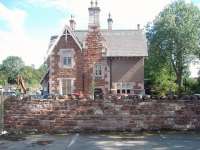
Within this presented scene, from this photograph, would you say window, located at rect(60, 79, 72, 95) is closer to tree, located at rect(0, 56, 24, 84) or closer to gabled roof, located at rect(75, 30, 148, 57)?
gabled roof, located at rect(75, 30, 148, 57)

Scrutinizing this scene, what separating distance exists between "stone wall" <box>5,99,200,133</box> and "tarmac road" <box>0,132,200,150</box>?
0.86m

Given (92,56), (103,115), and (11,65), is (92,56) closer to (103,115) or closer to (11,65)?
(103,115)

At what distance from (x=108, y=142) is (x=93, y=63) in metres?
28.0

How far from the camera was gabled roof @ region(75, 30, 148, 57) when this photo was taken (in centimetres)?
4469

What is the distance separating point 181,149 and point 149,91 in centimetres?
4226

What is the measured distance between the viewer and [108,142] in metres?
16.2

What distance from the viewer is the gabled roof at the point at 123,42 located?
44.7 meters

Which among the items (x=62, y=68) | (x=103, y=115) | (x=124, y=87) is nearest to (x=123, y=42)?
(x=124, y=87)

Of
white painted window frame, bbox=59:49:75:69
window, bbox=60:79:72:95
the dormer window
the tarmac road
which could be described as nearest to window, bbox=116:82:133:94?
window, bbox=60:79:72:95

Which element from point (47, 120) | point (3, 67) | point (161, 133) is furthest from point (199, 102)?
point (3, 67)

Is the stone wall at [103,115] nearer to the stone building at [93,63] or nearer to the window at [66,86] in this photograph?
the stone building at [93,63]

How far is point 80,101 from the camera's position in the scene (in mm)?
19422

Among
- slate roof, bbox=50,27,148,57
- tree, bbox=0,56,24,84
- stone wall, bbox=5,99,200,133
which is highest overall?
tree, bbox=0,56,24,84

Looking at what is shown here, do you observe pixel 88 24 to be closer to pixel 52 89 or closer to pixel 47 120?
pixel 52 89
